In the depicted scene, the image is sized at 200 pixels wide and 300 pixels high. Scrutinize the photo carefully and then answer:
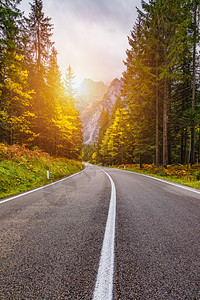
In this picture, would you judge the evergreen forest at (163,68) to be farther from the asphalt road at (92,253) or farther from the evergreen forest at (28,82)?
the asphalt road at (92,253)

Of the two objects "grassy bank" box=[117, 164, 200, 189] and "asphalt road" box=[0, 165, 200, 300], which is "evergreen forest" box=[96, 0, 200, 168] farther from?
"asphalt road" box=[0, 165, 200, 300]

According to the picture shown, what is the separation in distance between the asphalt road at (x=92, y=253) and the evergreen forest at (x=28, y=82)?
11.8 metres

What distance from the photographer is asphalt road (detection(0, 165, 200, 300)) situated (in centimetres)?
124

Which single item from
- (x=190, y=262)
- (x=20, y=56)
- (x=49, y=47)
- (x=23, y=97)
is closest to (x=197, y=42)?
Result: (x=49, y=47)

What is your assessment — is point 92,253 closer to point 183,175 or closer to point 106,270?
point 106,270

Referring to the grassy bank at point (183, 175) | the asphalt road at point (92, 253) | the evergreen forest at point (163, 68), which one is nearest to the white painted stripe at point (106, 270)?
the asphalt road at point (92, 253)

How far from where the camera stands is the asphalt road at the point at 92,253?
124 cm

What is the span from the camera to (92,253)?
1786 mm

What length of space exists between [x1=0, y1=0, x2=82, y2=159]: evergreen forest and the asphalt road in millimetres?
11794

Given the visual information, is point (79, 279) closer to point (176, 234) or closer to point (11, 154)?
point (176, 234)

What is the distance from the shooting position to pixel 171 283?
131 centimetres

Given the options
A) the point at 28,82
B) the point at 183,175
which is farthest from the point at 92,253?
the point at 28,82

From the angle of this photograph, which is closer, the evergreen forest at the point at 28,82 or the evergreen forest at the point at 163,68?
the evergreen forest at the point at 28,82

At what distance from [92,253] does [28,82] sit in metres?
17.9
